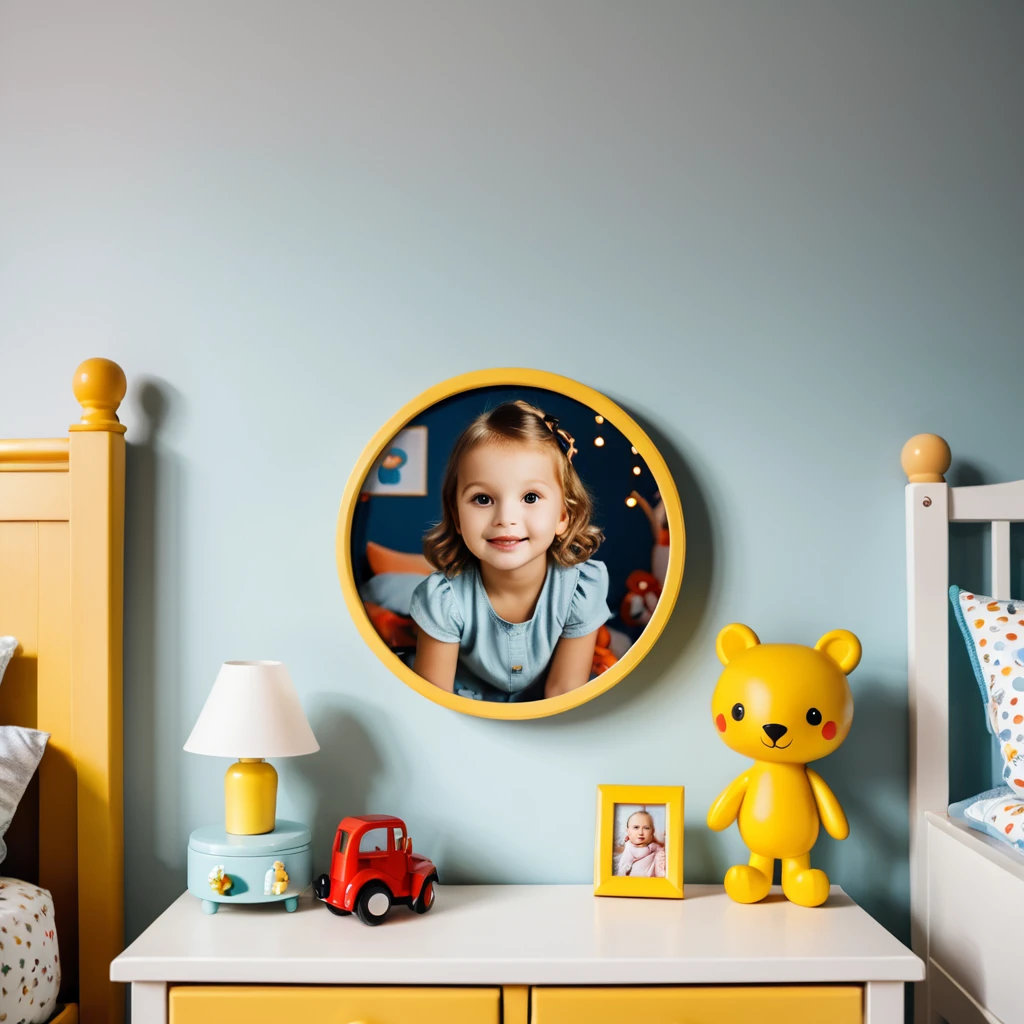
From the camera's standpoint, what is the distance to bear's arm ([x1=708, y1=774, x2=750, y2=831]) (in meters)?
1.47

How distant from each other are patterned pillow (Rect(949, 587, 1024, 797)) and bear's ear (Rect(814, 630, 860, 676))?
0.21 meters

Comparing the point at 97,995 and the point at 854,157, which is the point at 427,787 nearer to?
the point at 97,995

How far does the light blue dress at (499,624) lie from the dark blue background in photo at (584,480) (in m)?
0.05

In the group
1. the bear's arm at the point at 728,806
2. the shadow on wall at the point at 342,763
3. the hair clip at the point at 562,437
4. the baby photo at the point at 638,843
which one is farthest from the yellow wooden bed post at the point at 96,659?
the bear's arm at the point at 728,806

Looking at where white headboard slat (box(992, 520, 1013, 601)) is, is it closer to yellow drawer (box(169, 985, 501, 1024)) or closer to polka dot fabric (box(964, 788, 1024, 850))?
polka dot fabric (box(964, 788, 1024, 850))

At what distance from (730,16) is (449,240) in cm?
66

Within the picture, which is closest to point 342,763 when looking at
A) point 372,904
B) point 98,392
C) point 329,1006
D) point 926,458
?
point 372,904

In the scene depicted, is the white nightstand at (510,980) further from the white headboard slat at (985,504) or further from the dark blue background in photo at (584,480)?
the white headboard slat at (985,504)

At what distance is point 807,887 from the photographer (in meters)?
1.43

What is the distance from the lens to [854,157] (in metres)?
1.65

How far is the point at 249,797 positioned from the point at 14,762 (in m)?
0.39

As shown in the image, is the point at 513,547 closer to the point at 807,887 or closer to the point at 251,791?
the point at 251,791

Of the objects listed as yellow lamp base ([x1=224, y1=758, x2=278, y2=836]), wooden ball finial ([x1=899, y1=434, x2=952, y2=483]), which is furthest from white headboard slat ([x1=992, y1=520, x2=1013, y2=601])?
yellow lamp base ([x1=224, y1=758, x2=278, y2=836])

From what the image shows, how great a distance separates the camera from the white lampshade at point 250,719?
1.41 meters
